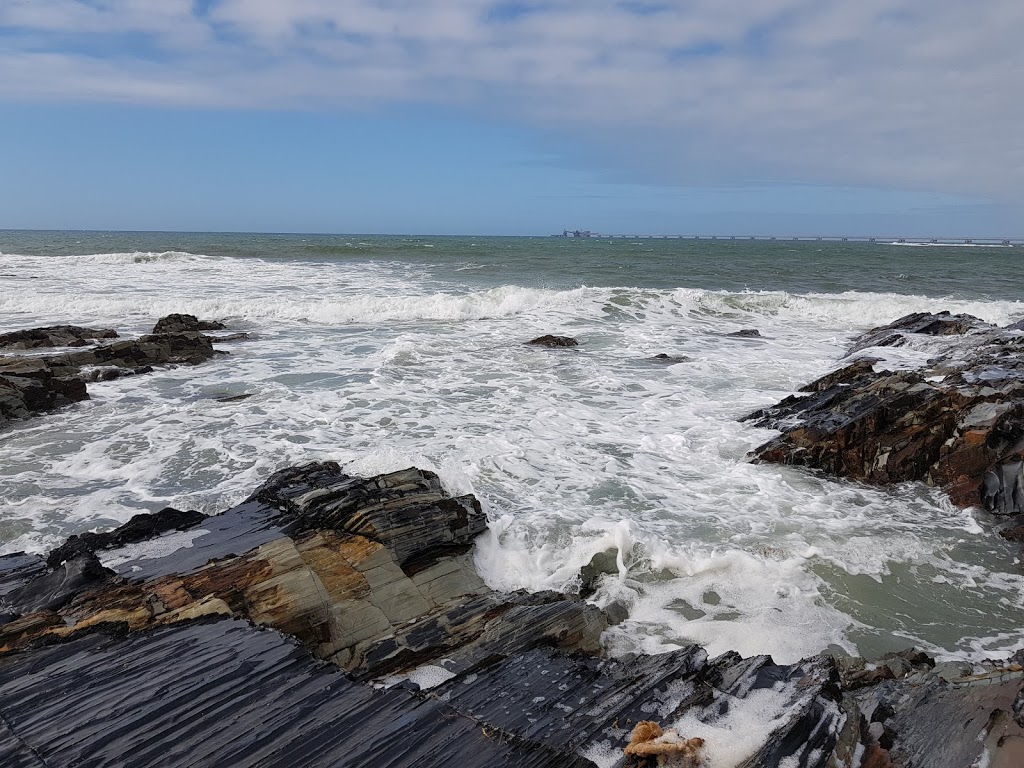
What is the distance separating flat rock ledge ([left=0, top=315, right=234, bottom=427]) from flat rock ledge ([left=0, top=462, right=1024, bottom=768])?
6452 mm

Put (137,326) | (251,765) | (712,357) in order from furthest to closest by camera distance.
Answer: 1. (137,326)
2. (712,357)
3. (251,765)

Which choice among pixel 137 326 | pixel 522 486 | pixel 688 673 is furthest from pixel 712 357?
pixel 137 326

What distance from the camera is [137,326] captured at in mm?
18578

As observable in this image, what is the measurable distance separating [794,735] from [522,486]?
479cm

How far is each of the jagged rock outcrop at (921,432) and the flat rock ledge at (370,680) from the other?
13.2ft

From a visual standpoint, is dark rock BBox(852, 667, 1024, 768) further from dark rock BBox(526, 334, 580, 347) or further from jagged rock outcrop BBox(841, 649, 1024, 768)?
dark rock BBox(526, 334, 580, 347)

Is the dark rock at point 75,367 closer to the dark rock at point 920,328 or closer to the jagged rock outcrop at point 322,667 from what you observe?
the jagged rock outcrop at point 322,667

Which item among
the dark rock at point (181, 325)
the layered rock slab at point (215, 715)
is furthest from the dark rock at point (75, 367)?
the layered rock slab at point (215, 715)

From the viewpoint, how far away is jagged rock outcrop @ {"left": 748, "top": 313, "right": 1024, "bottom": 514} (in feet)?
22.4

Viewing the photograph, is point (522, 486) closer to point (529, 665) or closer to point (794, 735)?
point (529, 665)

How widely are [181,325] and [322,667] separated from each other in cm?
1594

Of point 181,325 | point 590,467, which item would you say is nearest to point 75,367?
point 181,325

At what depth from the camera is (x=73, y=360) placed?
12273 millimetres

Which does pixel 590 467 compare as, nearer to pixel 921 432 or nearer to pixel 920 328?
pixel 921 432
